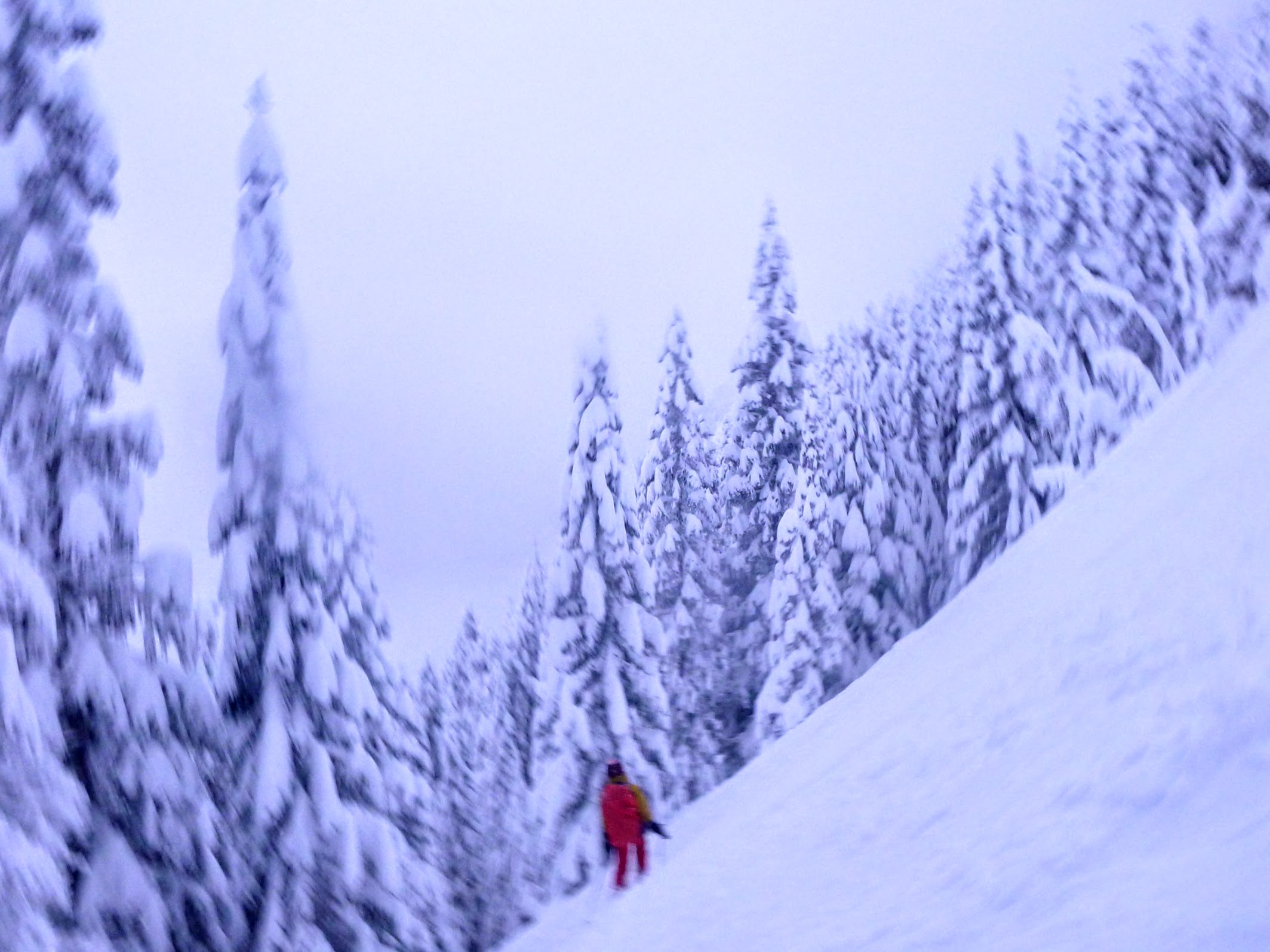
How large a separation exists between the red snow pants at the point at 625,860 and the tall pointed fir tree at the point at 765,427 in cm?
1801

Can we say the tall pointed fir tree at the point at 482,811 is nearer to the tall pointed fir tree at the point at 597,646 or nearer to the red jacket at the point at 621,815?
the tall pointed fir tree at the point at 597,646

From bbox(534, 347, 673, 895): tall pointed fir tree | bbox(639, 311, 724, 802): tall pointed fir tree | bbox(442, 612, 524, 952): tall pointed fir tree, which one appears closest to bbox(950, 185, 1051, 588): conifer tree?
bbox(639, 311, 724, 802): tall pointed fir tree

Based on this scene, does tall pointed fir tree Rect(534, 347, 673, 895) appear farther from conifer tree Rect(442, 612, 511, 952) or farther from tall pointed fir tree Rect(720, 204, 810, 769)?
tall pointed fir tree Rect(720, 204, 810, 769)

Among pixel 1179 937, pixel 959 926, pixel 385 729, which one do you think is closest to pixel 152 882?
pixel 385 729

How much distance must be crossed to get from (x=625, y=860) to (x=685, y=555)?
58.1 feet

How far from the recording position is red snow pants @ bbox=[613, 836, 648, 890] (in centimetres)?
1367

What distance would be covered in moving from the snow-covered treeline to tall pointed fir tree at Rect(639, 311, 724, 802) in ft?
0.43

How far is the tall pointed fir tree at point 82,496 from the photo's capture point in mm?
9438

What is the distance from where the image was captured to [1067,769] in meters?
7.11

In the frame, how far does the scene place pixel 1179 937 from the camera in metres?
4.42

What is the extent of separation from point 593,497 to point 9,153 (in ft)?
45.2

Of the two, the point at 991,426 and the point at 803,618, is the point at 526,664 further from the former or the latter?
the point at 991,426

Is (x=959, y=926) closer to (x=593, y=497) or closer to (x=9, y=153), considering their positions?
(x=9, y=153)

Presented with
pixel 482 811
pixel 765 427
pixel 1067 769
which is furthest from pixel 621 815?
pixel 765 427
